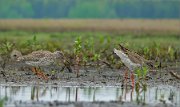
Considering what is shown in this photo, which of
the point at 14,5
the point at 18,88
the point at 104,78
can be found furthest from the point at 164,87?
the point at 14,5

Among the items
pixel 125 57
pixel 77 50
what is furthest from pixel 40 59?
pixel 125 57

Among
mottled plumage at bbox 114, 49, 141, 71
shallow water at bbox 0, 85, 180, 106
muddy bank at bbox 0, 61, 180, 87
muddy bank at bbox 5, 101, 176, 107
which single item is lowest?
muddy bank at bbox 5, 101, 176, 107

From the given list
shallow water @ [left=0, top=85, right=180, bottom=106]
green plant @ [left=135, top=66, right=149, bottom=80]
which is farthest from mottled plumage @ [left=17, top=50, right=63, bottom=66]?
green plant @ [left=135, top=66, right=149, bottom=80]

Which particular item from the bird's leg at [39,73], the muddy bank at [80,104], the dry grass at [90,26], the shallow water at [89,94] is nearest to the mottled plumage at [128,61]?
the shallow water at [89,94]

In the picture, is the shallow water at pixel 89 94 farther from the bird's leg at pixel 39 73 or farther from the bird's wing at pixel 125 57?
the bird's leg at pixel 39 73

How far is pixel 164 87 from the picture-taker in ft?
49.9

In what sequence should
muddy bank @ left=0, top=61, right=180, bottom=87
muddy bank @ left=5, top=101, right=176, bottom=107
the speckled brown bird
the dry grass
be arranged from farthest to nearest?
the dry grass
the speckled brown bird
muddy bank @ left=0, top=61, right=180, bottom=87
muddy bank @ left=5, top=101, right=176, bottom=107

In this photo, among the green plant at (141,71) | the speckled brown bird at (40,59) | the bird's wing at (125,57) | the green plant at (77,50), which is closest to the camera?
the green plant at (141,71)

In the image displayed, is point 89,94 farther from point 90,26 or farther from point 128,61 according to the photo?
point 90,26

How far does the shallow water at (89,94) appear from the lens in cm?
1314

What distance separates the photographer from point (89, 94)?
45.6ft

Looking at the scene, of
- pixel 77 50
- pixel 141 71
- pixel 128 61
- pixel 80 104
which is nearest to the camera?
pixel 80 104

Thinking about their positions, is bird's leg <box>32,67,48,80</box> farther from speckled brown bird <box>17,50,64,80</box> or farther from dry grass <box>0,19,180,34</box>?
dry grass <box>0,19,180,34</box>

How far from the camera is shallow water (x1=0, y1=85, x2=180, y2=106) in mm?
13141
